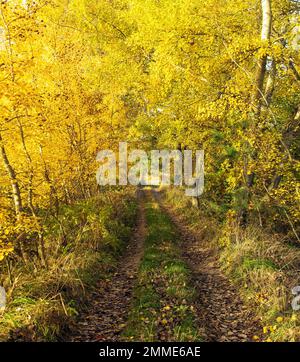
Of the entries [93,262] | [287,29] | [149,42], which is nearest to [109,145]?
[149,42]

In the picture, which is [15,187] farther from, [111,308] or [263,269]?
[263,269]

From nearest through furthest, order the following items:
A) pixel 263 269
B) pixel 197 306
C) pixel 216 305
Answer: pixel 197 306 → pixel 216 305 → pixel 263 269

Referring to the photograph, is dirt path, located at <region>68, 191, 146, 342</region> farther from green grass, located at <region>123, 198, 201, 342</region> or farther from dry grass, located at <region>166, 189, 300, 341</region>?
dry grass, located at <region>166, 189, 300, 341</region>

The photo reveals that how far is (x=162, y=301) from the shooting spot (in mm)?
8078

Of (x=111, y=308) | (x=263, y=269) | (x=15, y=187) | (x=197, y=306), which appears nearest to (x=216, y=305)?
(x=197, y=306)

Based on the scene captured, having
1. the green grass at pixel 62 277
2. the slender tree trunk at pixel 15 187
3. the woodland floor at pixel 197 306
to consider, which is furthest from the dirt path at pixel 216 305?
the slender tree trunk at pixel 15 187

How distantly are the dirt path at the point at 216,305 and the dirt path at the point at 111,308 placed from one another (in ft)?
5.73

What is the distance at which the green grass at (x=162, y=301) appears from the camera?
668cm

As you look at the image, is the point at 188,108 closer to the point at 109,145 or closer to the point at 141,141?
the point at 109,145

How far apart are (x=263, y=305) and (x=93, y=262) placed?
4.97m

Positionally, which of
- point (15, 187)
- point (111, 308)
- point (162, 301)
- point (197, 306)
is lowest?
point (111, 308)

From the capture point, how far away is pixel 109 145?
14.7 metres

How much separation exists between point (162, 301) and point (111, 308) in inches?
48.9
